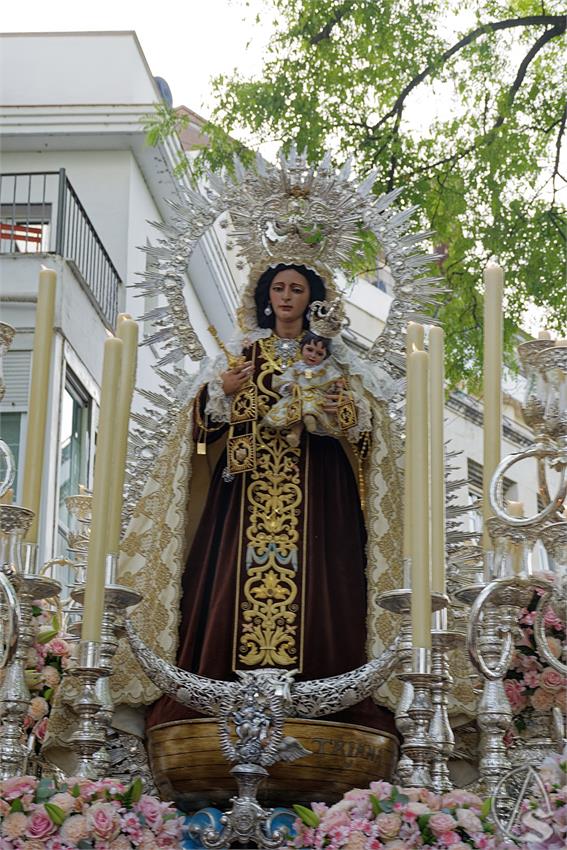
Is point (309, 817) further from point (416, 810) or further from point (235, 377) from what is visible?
point (235, 377)

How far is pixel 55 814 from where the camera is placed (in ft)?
12.3

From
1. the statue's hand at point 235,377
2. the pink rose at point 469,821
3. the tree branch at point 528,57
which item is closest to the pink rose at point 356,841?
the pink rose at point 469,821

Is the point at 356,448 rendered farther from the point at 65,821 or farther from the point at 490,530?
the point at 65,821

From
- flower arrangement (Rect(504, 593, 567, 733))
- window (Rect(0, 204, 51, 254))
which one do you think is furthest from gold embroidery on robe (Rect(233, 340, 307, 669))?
window (Rect(0, 204, 51, 254))

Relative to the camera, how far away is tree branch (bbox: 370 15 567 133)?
8695 mm

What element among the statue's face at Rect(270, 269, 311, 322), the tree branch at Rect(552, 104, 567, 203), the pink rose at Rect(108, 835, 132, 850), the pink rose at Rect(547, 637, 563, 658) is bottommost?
the pink rose at Rect(108, 835, 132, 850)

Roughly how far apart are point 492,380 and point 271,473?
92cm

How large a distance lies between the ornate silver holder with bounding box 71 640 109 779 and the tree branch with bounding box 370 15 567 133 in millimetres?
5106

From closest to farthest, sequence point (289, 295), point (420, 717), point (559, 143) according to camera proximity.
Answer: point (420, 717), point (289, 295), point (559, 143)

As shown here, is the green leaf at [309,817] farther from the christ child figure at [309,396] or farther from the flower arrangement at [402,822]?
the christ child figure at [309,396]

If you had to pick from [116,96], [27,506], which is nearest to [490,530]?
[27,506]

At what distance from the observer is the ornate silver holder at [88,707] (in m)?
4.08

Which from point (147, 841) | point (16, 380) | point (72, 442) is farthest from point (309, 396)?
point (72, 442)

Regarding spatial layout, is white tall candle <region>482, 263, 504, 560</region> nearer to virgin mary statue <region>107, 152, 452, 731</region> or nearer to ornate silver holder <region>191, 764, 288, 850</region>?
virgin mary statue <region>107, 152, 452, 731</region>
